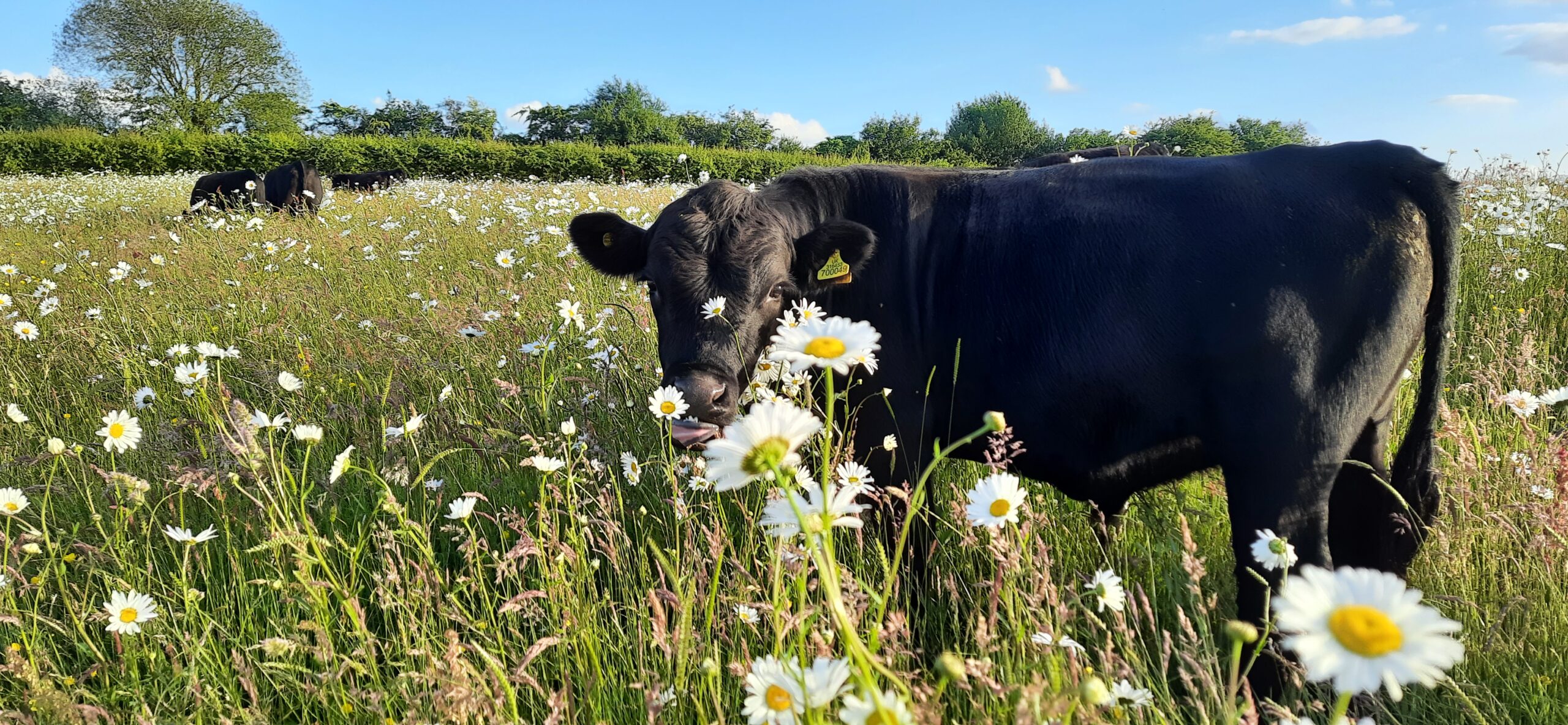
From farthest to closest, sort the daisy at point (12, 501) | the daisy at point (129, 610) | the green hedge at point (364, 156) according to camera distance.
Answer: the green hedge at point (364, 156)
the daisy at point (12, 501)
the daisy at point (129, 610)

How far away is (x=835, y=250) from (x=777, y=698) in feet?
6.57

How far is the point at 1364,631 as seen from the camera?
66cm

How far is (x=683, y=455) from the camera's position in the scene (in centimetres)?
260

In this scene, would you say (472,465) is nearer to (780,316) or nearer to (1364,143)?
(780,316)

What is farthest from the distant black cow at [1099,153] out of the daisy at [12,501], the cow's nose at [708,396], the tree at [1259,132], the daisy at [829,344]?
the tree at [1259,132]

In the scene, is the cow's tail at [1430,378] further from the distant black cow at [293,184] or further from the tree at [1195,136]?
the tree at [1195,136]

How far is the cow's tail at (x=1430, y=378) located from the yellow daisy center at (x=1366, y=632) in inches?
72.2

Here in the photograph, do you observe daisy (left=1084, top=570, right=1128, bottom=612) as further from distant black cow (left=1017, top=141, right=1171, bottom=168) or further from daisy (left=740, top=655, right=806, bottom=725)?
distant black cow (left=1017, top=141, right=1171, bottom=168)

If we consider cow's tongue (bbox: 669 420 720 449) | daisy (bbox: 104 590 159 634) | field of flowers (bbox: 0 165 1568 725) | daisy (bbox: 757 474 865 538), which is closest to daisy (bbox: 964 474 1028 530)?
field of flowers (bbox: 0 165 1568 725)

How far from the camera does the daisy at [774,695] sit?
0.93 m

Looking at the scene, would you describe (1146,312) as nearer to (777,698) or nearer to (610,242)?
(777,698)

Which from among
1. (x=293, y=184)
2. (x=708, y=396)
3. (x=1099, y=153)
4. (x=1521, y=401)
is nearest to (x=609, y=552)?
(x=708, y=396)

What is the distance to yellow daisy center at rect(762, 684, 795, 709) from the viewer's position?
956 mm

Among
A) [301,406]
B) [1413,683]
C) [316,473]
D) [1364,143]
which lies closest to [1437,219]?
[1364,143]
